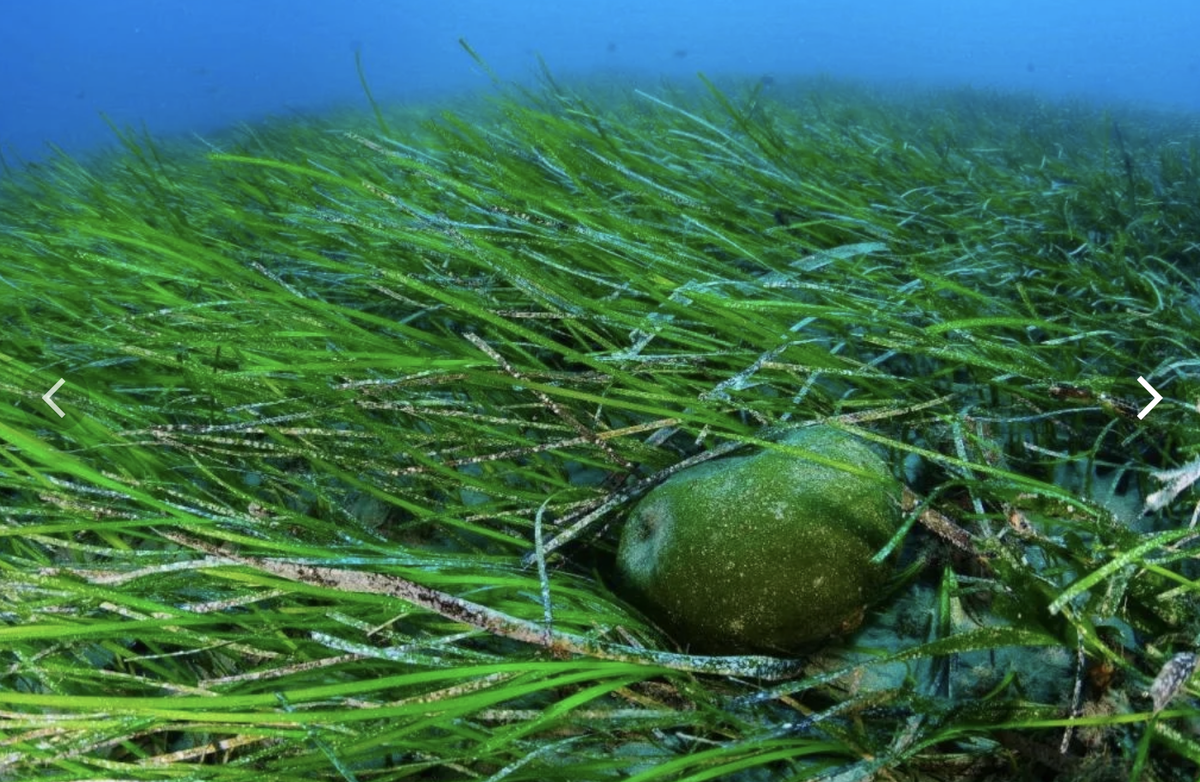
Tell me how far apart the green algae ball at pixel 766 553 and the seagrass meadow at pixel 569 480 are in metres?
0.05

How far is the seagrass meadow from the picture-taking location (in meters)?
0.92

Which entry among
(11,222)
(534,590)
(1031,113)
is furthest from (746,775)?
(1031,113)

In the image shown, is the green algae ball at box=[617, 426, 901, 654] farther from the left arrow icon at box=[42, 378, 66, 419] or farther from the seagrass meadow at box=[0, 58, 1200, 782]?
the left arrow icon at box=[42, 378, 66, 419]

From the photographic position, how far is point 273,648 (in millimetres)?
1184

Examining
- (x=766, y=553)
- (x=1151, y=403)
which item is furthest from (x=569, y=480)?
(x=1151, y=403)

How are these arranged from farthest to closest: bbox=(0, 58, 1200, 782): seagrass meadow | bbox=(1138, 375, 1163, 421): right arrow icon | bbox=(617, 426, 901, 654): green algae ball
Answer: bbox=(1138, 375, 1163, 421): right arrow icon, bbox=(617, 426, 901, 654): green algae ball, bbox=(0, 58, 1200, 782): seagrass meadow

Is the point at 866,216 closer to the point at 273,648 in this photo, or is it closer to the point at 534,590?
the point at 534,590

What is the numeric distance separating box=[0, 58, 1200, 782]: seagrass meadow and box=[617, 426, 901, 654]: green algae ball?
5cm

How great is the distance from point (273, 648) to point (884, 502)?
0.95 meters

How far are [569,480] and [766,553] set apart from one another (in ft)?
1.66

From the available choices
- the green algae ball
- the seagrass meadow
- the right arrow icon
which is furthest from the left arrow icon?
the right arrow icon

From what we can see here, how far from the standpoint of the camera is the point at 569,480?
1.51 meters

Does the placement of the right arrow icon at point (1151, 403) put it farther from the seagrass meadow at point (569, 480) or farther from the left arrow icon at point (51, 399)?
the left arrow icon at point (51, 399)

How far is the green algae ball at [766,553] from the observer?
1.09m
